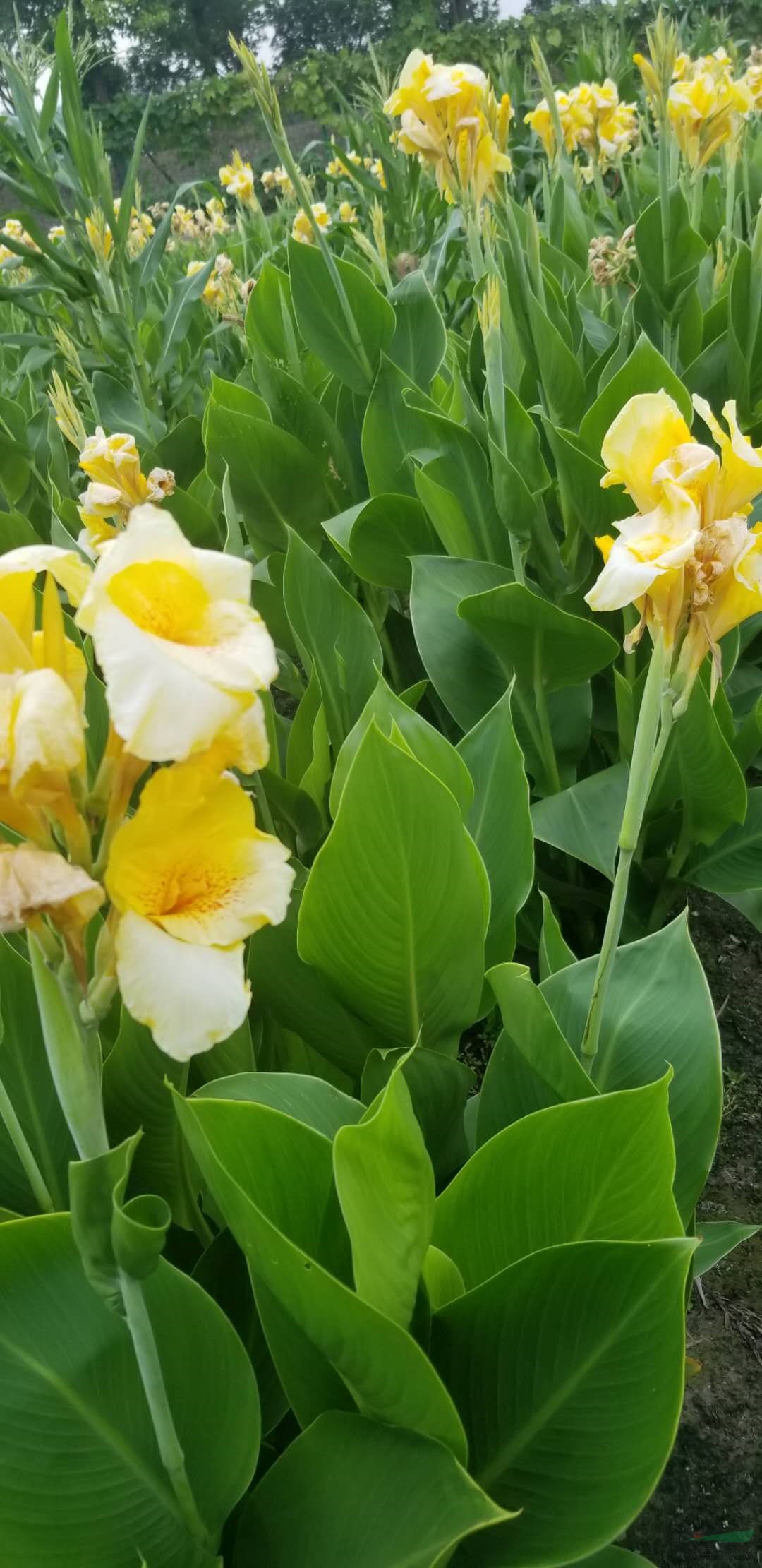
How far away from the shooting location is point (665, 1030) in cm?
78

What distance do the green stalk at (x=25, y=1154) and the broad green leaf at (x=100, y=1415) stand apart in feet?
0.23

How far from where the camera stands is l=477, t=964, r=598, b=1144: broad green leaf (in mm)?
673

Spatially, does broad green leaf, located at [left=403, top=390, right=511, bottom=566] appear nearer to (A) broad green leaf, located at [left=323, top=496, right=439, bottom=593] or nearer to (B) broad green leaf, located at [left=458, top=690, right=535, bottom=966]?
(A) broad green leaf, located at [left=323, top=496, right=439, bottom=593]

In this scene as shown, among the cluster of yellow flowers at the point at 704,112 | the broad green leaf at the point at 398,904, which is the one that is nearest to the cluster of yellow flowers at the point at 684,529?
the broad green leaf at the point at 398,904

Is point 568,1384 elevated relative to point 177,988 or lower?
lower

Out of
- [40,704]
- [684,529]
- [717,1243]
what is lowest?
[717,1243]

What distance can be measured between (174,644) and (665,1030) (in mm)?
579

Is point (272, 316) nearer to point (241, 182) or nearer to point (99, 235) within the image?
point (99, 235)

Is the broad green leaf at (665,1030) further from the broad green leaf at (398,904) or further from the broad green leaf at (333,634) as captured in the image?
the broad green leaf at (333,634)

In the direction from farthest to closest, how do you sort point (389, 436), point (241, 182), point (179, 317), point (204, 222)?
point (204, 222) → point (241, 182) → point (179, 317) → point (389, 436)

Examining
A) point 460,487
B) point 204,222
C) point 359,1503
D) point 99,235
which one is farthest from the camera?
point 204,222

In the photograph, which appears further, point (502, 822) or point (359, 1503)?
point (502, 822)

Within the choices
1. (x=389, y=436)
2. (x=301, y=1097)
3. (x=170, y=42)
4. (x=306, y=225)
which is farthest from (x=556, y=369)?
(x=170, y=42)

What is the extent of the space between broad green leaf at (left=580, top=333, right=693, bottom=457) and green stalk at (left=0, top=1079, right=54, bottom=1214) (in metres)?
0.94
